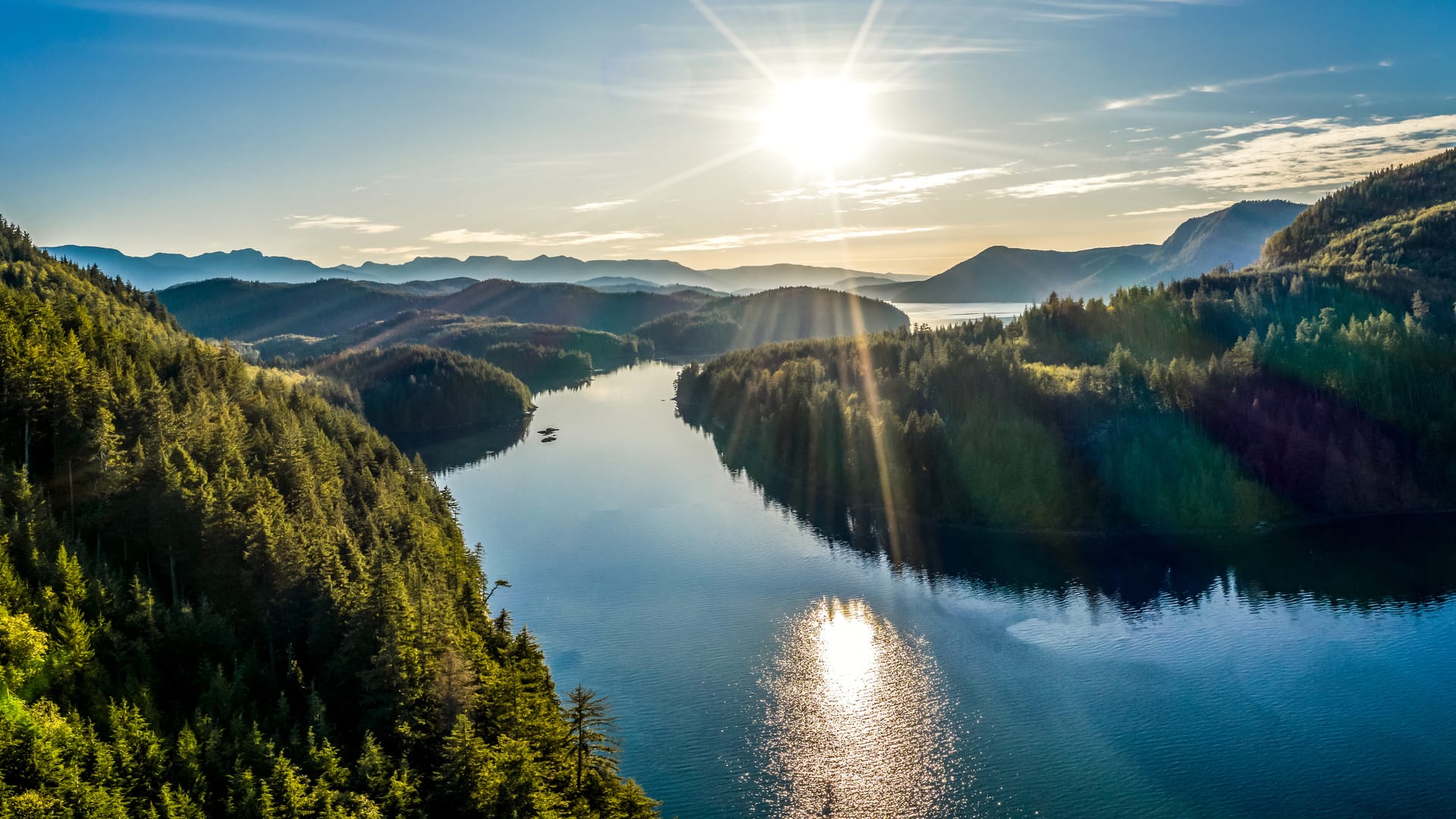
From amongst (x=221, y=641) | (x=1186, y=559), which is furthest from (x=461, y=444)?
(x=1186, y=559)

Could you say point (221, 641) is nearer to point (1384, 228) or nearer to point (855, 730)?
point (855, 730)

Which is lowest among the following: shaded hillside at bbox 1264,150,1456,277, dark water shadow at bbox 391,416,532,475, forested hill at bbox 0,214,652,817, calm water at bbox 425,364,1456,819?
calm water at bbox 425,364,1456,819

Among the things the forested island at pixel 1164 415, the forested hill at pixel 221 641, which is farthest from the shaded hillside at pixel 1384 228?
the forested hill at pixel 221 641

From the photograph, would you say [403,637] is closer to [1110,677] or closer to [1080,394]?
[1110,677]

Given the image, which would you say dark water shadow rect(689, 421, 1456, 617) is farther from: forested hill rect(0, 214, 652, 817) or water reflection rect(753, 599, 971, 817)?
forested hill rect(0, 214, 652, 817)

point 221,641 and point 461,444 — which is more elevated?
point 221,641

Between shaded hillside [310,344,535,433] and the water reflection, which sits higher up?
shaded hillside [310,344,535,433]

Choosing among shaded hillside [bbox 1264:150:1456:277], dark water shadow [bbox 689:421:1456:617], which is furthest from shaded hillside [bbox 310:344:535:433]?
shaded hillside [bbox 1264:150:1456:277]
